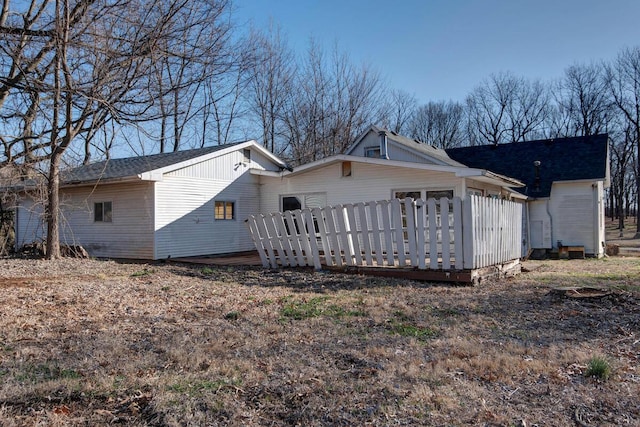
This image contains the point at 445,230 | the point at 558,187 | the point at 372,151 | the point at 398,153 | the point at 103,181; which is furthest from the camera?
the point at 372,151

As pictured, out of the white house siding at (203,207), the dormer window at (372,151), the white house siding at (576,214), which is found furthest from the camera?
the dormer window at (372,151)

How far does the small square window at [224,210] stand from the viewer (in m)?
15.8

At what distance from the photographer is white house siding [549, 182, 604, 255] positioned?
16.8m

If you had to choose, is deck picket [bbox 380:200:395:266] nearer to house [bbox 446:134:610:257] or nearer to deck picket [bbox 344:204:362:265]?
deck picket [bbox 344:204:362:265]

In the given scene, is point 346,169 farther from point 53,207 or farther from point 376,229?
point 53,207

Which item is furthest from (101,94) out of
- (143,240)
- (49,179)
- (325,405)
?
(325,405)

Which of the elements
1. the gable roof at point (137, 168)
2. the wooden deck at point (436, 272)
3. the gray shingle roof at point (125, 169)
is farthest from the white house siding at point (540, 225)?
the gray shingle roof at point (125, 169)

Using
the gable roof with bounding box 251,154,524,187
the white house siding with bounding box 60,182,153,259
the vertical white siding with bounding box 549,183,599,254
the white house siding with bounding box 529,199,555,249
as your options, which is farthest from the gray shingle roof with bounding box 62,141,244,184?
the vertical white siding with bounding box 549,183,599,254

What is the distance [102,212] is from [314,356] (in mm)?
12963

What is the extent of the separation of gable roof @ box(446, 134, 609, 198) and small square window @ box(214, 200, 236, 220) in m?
11.0

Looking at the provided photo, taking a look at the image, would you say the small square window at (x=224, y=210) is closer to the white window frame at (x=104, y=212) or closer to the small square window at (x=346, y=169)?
the white window frame at (x=104, y=212)

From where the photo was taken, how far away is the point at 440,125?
4631cm

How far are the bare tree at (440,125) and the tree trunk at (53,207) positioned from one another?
120ft

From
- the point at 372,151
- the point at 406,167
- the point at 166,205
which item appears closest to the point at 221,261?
the point at 166,205
